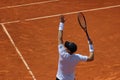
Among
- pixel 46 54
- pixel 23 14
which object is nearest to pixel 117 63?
pixel 46 54

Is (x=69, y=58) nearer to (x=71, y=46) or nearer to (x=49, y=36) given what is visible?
(x=71, y=46)

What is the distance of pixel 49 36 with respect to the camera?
11.7 meters

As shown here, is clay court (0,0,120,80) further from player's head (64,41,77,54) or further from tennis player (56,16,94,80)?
player's head (64,41,77,54)

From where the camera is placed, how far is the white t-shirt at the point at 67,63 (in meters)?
5.98

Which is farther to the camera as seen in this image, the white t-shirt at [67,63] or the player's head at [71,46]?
the white t-shirt at [67,63]

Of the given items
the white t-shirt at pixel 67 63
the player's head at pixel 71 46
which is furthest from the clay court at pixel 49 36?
the player's head at pixel 71 46

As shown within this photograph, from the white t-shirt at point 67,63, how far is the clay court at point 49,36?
9.98 feet

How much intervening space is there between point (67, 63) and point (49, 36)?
5.64 metres

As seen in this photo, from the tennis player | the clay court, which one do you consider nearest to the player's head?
the tennis player

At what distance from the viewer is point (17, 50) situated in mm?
10758

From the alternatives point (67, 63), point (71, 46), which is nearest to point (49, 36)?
point (67, 63)

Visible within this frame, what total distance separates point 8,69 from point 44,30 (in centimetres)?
282

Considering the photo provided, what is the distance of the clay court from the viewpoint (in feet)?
31.2

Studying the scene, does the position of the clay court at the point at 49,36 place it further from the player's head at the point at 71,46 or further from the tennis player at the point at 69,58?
the player's head at the point at 71,46
